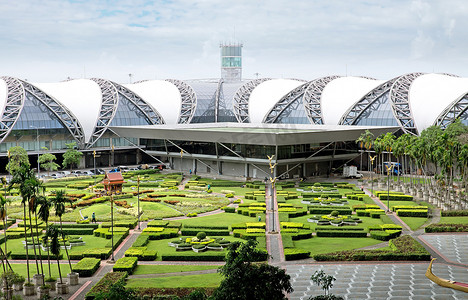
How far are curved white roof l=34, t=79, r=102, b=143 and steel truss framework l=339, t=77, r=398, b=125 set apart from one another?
45335 millimetres

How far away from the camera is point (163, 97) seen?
12200 centimetres

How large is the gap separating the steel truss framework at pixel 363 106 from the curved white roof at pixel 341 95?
0.68m

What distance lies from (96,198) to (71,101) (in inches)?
1553

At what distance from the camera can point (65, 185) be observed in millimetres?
87062

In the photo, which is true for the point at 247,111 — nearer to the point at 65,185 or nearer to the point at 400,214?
the point at 65,185

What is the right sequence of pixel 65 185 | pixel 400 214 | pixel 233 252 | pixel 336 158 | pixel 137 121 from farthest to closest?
pixel 137 121
pixel 336 158
pixel 65 185
pixel 400 214
pixel 233 252

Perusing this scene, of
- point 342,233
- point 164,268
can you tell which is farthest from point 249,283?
point 342,233

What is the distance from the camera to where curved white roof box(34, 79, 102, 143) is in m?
107

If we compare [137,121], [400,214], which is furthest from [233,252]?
[137,121]

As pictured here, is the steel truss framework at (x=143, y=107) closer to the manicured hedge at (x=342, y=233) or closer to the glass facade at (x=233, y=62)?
the glass facade at (x=233, y=62)

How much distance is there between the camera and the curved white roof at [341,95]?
349ft

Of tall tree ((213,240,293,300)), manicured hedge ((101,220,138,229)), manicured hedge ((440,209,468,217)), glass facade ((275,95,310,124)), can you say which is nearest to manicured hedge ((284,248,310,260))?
tall tree ((213,240,293,300))

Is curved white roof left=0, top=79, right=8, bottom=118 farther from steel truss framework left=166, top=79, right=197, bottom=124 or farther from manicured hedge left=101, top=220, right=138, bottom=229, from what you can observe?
manicured hedge left=101, top=220, right=138, bottom=229

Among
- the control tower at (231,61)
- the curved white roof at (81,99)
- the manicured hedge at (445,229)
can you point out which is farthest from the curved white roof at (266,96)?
the manicured hedge at (445,229)
